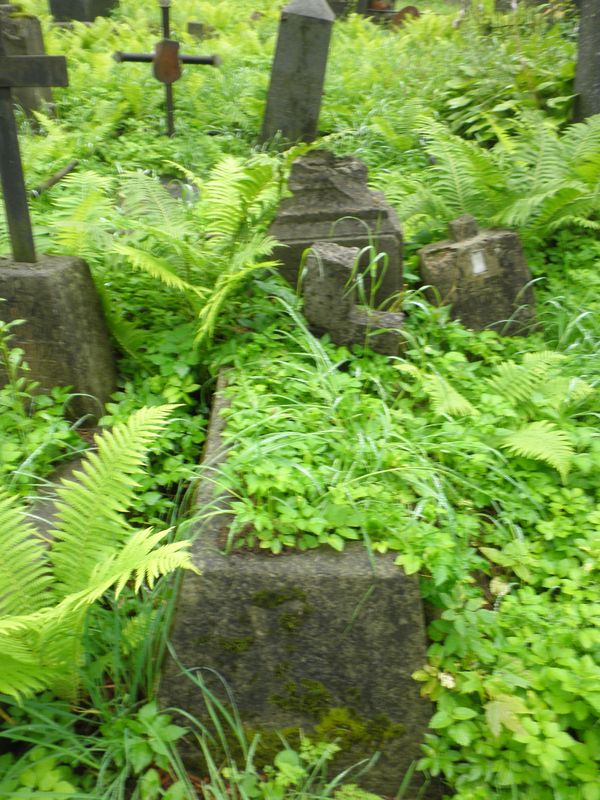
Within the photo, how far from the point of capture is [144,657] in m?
2.13

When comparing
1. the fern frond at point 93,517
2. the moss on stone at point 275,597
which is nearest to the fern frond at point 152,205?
the fern frond at point 93,517

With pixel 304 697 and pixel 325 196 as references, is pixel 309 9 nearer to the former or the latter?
pixel 325 196

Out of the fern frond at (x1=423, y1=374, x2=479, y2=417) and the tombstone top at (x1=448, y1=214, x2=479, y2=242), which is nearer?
the fern frond at (x1=423, y1=374, x2=479, y2=417)

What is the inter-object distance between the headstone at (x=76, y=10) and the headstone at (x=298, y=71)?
5.47 metres

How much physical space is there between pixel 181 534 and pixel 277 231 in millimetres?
1816

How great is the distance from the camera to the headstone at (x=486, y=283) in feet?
11.8

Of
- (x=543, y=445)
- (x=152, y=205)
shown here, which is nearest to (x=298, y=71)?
(x=152, y=205)

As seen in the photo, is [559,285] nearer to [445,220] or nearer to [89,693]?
[445,220]

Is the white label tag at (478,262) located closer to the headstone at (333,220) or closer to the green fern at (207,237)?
the headstone at (333,220)

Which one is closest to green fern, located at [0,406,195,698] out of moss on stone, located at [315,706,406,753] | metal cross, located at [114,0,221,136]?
moss on stone, located at [315,706,406,753]

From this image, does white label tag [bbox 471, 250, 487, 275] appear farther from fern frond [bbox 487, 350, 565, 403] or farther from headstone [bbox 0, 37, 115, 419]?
headstone [bbox 0, 37, 115, 419]

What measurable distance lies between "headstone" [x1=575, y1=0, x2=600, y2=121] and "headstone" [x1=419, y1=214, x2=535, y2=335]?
2.50 m

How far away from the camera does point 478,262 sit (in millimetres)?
3588

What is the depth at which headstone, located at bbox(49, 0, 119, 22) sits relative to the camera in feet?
32.0
